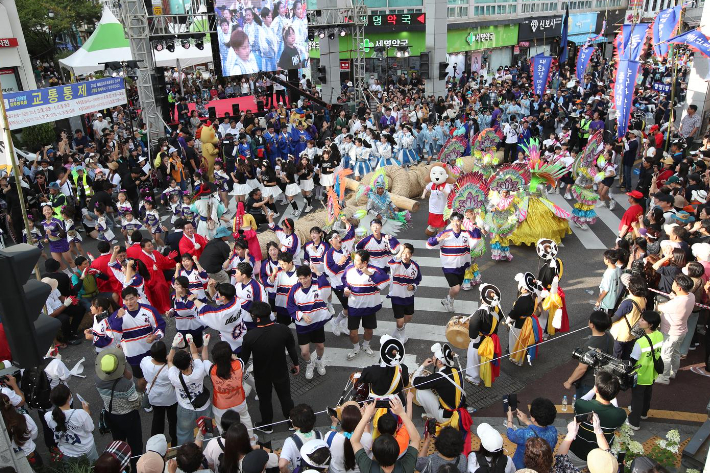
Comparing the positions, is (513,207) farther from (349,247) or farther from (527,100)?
(527,100)

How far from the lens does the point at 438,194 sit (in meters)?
11.2

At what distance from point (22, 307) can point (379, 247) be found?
541 centimetres

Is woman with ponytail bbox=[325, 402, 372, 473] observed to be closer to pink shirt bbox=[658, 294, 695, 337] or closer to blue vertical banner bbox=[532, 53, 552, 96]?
pink shirt bbox=[658, 294, 695, 337]

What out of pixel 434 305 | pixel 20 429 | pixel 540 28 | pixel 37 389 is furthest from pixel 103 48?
pixel 540 28

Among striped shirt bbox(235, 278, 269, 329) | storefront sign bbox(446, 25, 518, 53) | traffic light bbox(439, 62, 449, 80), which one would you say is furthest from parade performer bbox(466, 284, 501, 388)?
storefront sign bbox(446, 25, 518, 53)

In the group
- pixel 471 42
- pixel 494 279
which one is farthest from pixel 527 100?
pixel 471 42

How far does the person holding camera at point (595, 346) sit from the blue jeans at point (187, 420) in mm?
3741

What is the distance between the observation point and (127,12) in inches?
614

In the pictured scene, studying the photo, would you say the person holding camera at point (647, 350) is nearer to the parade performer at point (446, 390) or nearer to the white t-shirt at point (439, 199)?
the parade performer at point (446, 390)

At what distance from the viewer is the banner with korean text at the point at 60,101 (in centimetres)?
1127

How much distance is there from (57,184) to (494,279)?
30.2 ft

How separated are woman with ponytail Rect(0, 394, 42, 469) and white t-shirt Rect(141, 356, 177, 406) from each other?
42.1 inches

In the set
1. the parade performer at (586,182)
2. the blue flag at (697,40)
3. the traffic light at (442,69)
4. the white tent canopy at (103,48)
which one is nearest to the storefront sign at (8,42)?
the white tent canopy at (103,48)

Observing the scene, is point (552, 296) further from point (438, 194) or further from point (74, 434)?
point (74, 434)
